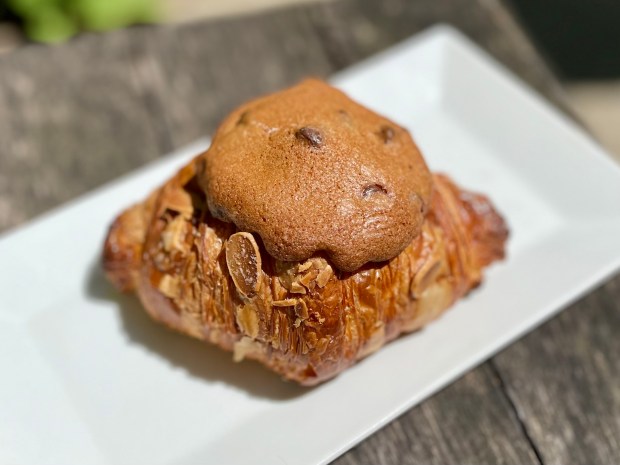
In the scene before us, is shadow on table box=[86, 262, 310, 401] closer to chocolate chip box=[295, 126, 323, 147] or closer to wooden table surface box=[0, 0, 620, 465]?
wooden table surface box=[0, 0, 620, 465]

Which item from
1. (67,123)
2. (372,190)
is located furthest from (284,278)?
(67,123)

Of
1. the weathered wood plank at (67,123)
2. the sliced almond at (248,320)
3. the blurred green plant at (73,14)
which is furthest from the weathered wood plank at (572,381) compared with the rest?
the blurred green plant at (73,14)

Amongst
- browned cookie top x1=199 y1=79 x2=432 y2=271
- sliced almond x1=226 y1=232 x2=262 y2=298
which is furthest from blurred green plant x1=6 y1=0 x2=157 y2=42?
sliced almond x1=226 y1=232 x2=262 y2=298

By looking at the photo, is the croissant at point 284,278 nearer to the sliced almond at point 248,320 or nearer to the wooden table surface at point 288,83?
the sliced almond at point 248,320

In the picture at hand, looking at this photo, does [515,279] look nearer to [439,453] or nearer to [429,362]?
[429,362]

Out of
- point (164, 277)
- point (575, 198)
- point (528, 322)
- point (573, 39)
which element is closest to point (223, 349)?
point (164, 277)

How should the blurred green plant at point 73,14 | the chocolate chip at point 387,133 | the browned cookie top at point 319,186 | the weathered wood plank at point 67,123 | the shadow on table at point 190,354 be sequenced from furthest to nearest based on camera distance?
the blurred green plant at point 73,14 < the weathered wood plank at point 67,123 < the shadow on table at point 190,354 < the chocolate chip at point 387,133 < the browned cookie top at point 319,186
